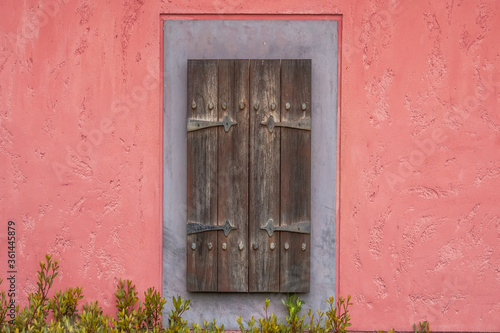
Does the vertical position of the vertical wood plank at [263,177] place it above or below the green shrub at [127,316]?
above

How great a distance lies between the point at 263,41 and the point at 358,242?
142 centimetres

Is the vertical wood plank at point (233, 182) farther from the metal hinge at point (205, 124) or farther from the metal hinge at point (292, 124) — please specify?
the metal hinge at point (292, 124)

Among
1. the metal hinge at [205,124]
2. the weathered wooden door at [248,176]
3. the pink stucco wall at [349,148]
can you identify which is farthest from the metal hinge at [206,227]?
the metal hinge at [205,124]

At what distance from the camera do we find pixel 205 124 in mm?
3424

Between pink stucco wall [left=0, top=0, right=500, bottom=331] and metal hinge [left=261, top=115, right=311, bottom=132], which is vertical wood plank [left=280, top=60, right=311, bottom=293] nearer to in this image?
metal hinge [left=261, top=115, right=311, bottom=132]

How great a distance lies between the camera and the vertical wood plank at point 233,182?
11.3 feet

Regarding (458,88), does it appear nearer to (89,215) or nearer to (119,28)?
(119,28)

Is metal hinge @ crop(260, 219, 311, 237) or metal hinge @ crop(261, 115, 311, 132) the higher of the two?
metal hinge @ crop(261, 115, 311, 132)

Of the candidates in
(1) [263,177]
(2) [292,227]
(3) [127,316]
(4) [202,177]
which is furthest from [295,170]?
(3) [127,316]

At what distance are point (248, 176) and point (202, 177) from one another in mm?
289

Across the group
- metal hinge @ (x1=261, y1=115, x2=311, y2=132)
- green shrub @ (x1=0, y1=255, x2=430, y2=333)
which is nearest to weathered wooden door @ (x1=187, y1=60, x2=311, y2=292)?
metal hinge @ (x1=261, y1=115, x2=311, y2=132)

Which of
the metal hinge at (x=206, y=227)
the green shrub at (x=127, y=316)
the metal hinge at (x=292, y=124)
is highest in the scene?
the metal hinge at (x=292, y=124)

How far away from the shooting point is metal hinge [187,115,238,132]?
342 cm

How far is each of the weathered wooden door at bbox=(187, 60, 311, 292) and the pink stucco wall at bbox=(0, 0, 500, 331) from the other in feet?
0.84
